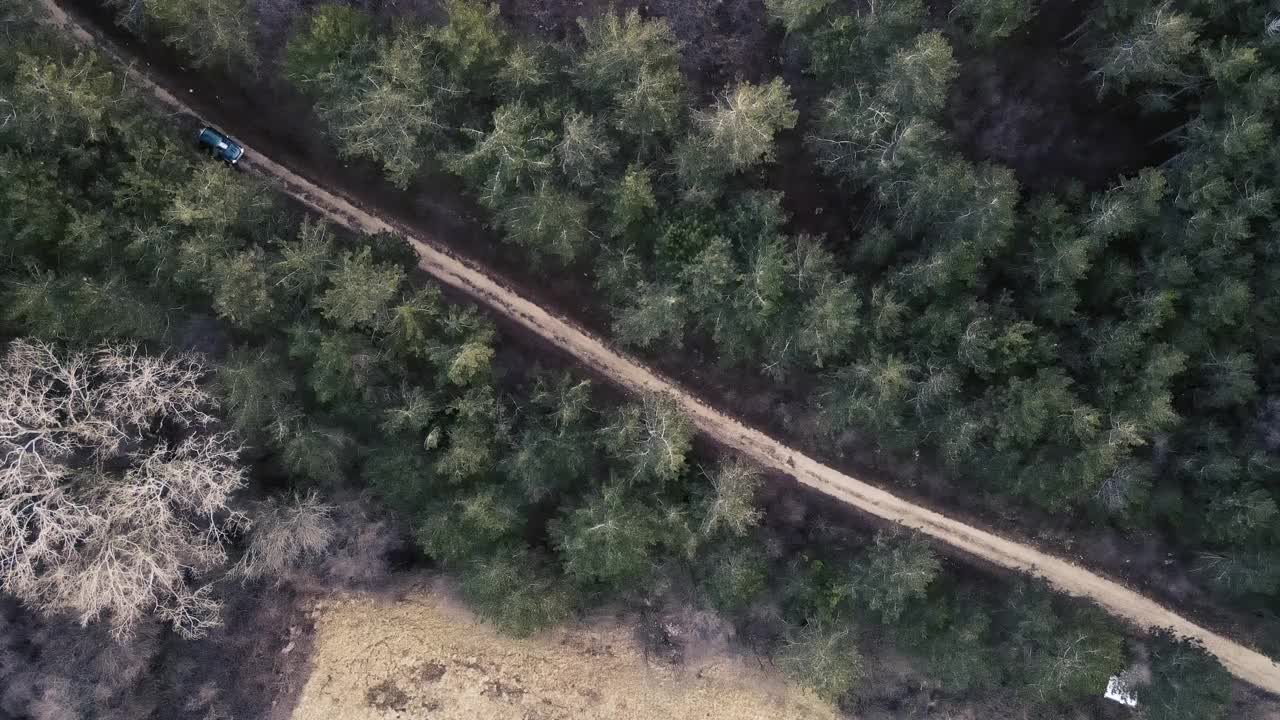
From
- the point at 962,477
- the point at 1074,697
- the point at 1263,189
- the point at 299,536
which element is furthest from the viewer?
the point at 962,477

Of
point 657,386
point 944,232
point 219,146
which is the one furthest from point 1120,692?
point 219,146

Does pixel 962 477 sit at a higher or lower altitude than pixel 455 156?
lower

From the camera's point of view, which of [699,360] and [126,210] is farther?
[699,360]

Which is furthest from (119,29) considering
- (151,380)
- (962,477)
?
(962,477)

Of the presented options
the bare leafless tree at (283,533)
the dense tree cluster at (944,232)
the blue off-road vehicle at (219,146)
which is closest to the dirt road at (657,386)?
the blue off-road vehicle at (219,146)

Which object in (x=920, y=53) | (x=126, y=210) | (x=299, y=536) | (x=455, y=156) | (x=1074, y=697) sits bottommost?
(x=299, y=536)

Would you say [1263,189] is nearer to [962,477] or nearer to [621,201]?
[962,477]
